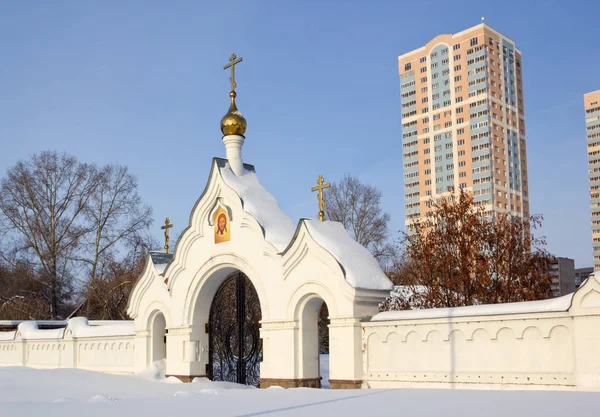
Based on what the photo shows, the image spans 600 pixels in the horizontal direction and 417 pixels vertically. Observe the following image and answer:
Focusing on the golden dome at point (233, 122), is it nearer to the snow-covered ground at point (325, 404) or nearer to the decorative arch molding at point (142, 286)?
the decorative arch molding at point (142, 286)

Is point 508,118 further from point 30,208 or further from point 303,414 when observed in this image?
point 303,414

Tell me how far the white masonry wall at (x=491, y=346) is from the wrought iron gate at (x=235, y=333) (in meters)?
3.75

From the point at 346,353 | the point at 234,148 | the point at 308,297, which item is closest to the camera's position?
the point at 346,353

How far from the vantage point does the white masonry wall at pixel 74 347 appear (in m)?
20.2

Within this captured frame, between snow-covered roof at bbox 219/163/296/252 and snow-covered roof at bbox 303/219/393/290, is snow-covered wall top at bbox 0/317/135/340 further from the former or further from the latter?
snow-covered roof at bbox 303/219/393/290

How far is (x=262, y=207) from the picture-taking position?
16516mm

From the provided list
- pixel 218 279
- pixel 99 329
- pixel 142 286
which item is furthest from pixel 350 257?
pixel 99 329

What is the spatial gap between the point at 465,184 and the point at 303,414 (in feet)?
232

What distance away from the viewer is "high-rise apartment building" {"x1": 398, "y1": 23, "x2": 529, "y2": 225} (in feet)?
251

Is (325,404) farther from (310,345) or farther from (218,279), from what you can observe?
→ (218,279)

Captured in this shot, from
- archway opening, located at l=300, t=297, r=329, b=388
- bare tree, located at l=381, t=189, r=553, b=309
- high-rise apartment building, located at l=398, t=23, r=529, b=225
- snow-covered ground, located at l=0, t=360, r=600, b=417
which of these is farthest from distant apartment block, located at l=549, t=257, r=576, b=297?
high-rise apartment building, located at l=398, t=23, r=529, b=225

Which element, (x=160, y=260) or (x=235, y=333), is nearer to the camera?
(x=235, y=333)

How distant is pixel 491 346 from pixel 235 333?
22.4 ft

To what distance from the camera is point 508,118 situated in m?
78.8
